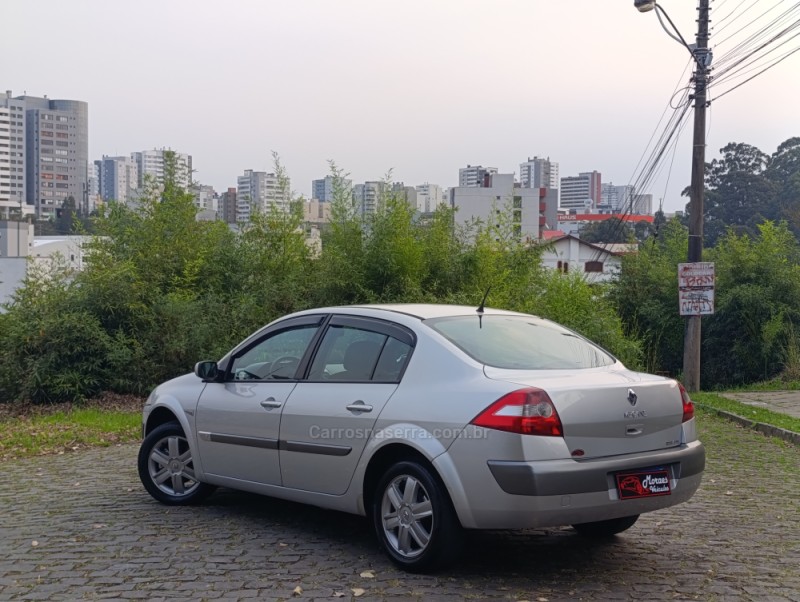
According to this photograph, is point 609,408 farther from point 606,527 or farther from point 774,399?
Answer: point 774,399

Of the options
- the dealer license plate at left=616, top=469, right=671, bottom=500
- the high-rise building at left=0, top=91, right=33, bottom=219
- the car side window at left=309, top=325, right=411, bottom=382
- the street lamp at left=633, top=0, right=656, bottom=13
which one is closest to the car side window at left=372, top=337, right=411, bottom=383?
the car side window at left=309, top=325, right=411, bottom=382

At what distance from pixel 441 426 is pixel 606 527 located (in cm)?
182

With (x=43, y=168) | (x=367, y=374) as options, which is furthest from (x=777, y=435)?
(x=43, y=168)

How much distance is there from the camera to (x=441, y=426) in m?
5.49

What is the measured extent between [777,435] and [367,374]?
8044mm

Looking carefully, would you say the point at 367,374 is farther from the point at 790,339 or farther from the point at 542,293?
the point at 790,339

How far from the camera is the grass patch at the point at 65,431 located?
11203 mm

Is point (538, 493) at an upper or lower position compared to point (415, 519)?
upper

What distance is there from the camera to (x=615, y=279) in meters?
28.0

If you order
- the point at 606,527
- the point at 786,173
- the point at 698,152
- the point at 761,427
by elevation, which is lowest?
the point at 761,427

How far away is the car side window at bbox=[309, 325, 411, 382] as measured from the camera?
610 cm

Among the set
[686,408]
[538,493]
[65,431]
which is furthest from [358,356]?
[65,431]

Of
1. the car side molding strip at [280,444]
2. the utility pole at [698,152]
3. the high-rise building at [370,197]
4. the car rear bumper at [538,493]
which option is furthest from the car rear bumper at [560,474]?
the utility pole at [698,152]

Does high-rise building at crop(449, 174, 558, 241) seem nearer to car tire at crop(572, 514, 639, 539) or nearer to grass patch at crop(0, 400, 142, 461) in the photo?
grass patch at crop(0, 400, 142, 461)
